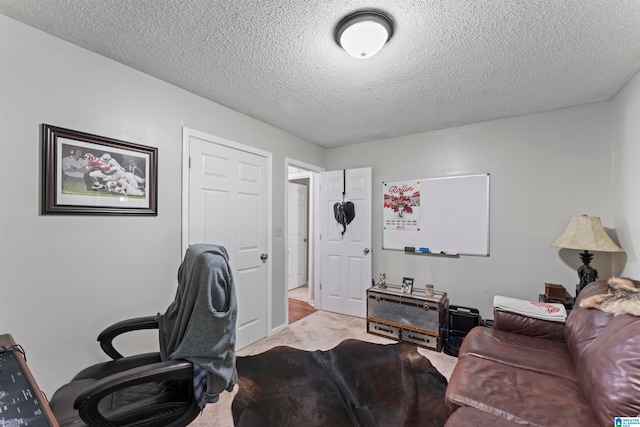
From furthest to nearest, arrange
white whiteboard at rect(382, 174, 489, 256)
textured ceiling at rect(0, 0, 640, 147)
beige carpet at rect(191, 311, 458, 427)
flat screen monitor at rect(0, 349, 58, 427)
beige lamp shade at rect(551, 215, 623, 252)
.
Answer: white whiteboard at rect(382, 174, 489, 256)
beige carpet at rect(191, 311, 458, 427)
beige lamp shade at rect(551, 215, 623, 252)
textured ceiling at rect(0, 0, 640, 147)
flat screen monitor at rect(0, 349, 58, 427)

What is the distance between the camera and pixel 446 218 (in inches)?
125

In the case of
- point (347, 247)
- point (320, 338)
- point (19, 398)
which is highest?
point (347, 247)

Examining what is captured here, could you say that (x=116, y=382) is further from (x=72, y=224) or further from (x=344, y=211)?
(x=344, y=211)

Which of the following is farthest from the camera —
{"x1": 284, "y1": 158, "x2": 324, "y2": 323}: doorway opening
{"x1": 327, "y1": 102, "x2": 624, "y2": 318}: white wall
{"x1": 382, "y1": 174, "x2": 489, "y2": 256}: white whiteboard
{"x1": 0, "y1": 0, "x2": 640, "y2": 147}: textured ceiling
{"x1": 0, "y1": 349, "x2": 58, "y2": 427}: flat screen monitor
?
{"x1": 284, "y1": 158, "x2": 324, "y2": 323}: doorway opening

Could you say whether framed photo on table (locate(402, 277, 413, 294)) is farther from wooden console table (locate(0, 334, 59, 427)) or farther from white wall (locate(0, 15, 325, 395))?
wooden console table (locate(0, 334, 59, 427))

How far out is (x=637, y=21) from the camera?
4.84ft

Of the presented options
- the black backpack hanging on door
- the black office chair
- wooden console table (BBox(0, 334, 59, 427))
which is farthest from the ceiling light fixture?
the black backpack hanging on door

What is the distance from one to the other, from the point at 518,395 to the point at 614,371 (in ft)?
Result: 1.32

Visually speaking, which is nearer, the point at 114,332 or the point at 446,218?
the point at 114,332

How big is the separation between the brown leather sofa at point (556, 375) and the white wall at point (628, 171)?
0.51 m

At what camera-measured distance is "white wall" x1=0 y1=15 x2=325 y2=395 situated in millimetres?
1498

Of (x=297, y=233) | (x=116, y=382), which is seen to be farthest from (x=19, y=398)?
(x=297, y=233)

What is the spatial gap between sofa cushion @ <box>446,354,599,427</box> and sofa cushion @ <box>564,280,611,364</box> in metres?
0.29

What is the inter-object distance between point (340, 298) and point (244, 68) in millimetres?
3013
